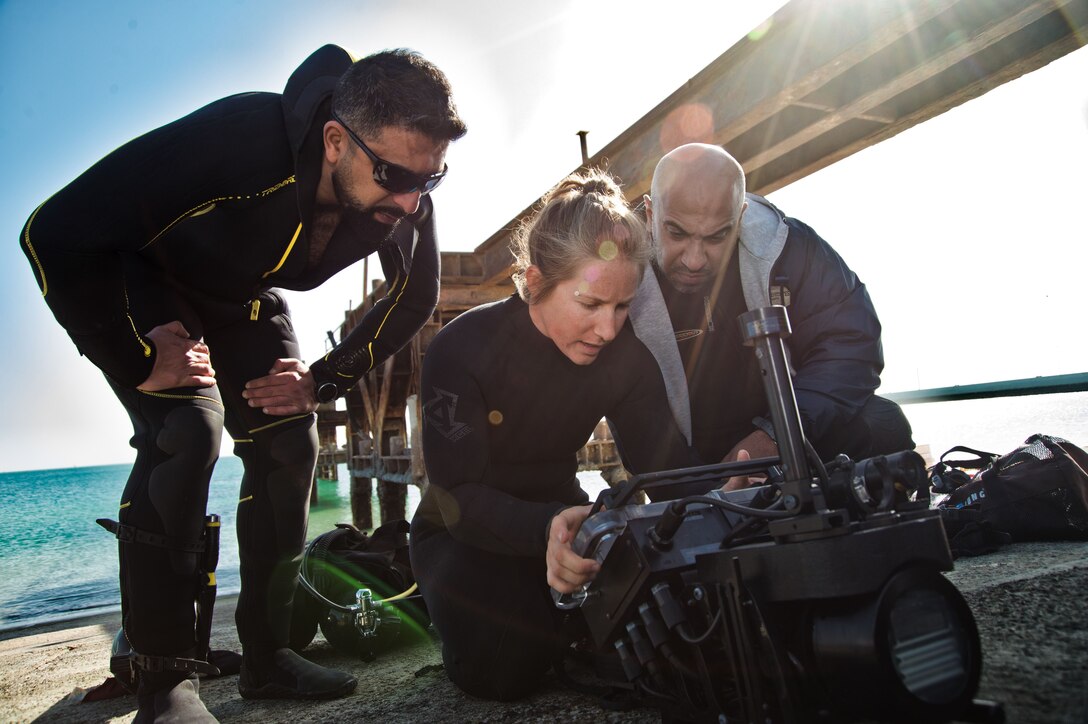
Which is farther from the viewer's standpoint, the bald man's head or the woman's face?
the bald man's head

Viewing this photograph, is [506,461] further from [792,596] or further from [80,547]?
[80,547]

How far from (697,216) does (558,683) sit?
1947 millimetres

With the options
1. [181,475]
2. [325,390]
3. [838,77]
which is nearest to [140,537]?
[181,475]

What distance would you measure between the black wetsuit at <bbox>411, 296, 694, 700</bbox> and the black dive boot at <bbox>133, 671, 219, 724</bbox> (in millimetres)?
663

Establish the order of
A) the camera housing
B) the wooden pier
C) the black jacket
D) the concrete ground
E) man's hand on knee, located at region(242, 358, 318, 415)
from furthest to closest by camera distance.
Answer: the wooden pier → man's hand on knee, located at region(242, 358, 318, 415) → the black jacket → the concrete ground → the camera housing

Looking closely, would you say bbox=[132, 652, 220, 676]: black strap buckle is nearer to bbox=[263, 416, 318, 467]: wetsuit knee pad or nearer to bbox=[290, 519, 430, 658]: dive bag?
bbox=[263, 416, 318, 467]: wetsuit knee pad

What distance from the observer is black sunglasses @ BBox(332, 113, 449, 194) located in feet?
6.89

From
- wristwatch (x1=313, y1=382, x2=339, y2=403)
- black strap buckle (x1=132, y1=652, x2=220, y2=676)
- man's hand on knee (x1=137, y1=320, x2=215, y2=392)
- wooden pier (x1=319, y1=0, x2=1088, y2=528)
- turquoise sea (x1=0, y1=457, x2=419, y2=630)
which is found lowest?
turquoise sea (x1=0, y1=457, x2=419, y2=630)

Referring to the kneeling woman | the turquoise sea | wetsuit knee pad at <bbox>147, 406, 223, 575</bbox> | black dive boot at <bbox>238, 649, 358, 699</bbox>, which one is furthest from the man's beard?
the turquoise sea

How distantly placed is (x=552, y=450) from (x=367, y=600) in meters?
1.00

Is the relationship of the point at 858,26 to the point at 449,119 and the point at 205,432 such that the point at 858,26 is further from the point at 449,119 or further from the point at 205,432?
the point at 205,432

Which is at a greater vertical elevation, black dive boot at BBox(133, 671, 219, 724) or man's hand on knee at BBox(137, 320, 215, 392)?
man's hand on knee at BBox(137, 320, 215, 392)

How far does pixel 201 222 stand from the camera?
1967mm

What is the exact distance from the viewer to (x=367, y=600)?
8.73ft
